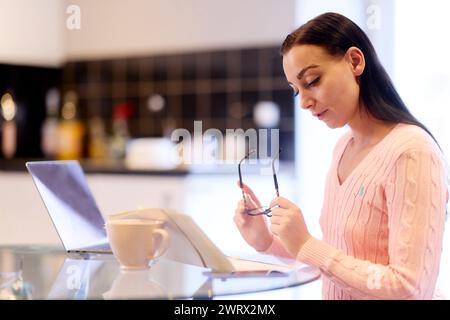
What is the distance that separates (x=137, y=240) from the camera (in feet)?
2.81

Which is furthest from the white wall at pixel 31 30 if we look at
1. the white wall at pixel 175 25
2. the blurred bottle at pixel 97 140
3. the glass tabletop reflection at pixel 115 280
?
the glass tabletop reflection at pixel 115 280

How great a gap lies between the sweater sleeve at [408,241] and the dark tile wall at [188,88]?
4.75 ft

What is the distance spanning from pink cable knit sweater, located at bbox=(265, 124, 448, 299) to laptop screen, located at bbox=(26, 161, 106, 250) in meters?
0.38

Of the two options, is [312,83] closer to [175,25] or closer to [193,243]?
[193,243]

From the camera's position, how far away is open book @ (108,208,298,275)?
88 cm

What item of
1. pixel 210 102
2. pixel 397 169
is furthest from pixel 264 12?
pixel 397 169

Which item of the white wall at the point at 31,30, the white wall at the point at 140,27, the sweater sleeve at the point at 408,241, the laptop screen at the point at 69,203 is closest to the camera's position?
the sweater sleeve at the point at 408,241

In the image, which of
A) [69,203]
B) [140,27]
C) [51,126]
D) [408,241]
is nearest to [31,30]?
[140,27]

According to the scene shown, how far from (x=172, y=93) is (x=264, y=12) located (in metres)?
0.63

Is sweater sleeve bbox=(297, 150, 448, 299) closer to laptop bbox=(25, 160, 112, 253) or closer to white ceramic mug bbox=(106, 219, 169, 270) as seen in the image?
white ceramic mug bbox=(106, 219, 169, 270)

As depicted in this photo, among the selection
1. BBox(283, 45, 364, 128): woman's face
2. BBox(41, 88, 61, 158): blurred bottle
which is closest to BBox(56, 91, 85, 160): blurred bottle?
BBox(41, 88, 61, 158): blurred bottle

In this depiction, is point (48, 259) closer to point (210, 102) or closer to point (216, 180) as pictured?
point (216, 180)

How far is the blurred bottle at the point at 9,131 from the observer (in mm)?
2689

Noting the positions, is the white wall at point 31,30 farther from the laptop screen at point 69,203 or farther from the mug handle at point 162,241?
the mug handle at point 162,241
